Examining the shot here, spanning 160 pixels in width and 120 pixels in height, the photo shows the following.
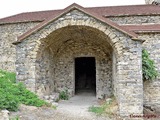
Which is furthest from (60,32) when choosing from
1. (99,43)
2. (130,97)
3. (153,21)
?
(153,21)

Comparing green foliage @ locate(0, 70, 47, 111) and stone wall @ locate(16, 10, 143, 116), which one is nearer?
green foliage @ locate(0, 70, 47, 111)

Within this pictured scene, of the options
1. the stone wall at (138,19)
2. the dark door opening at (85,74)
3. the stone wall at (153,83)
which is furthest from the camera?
the dark door opening at (85,74)

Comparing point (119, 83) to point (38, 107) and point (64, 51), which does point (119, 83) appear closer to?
point (38, 107)

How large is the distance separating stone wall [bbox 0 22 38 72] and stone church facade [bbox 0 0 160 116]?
0.24 metres

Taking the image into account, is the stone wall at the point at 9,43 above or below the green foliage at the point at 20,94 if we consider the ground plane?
above

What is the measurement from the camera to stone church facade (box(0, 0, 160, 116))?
7.83 m

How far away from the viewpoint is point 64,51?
36.6ft

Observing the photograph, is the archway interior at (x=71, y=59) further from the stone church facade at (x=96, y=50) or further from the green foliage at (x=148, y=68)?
the green foliage at (x=148, y=68)

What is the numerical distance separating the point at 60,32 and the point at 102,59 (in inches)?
111

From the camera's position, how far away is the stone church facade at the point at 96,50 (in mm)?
7832

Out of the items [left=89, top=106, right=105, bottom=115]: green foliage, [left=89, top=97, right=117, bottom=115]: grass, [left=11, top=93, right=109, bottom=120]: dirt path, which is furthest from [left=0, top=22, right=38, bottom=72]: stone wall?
[left=89, top=97, right=117, bottom=115]: grass

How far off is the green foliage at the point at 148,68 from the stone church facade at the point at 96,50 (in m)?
0.31

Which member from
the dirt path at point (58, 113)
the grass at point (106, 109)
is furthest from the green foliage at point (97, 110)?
the dirt path at point (58, 113)

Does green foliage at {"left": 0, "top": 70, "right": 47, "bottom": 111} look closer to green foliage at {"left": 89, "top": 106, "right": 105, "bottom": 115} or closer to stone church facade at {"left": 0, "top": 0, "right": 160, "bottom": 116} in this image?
stone church facade at {"left": 0, "top": 0, "right": 160, "bottom": 116}
